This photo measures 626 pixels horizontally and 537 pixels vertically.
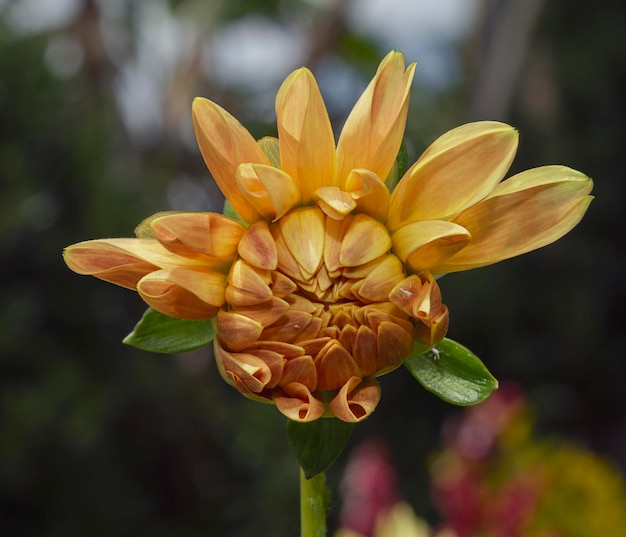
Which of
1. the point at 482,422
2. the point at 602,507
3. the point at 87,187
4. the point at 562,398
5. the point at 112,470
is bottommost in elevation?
the point at 562,398

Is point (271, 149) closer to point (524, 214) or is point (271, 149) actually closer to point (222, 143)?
point (222, 143)

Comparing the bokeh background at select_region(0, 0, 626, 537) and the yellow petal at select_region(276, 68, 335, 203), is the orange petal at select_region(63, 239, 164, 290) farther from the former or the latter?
the bokeh background at select_region(0, 0, 626, 537)

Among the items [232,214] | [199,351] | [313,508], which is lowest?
[199,351]

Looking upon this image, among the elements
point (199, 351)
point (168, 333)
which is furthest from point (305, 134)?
point (199, 351)

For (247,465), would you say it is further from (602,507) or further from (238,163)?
(238,163)

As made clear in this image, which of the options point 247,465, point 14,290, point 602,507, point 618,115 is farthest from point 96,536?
point 618,115

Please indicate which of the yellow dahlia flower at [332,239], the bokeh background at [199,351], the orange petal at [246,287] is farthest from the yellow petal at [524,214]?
the bokeh background at [199,351]
